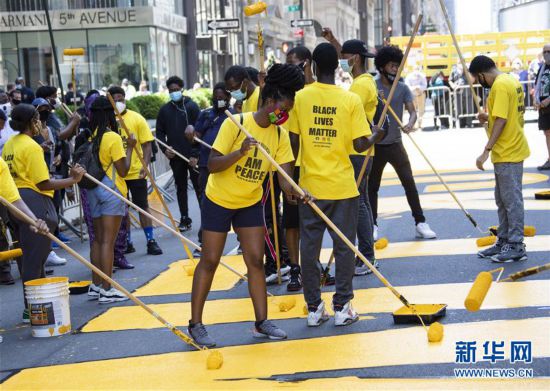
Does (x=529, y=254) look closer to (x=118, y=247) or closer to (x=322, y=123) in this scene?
(x=322, y=123)

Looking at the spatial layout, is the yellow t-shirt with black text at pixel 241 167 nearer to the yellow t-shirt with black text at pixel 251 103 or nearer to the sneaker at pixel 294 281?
the sneaker at pixel 294 281

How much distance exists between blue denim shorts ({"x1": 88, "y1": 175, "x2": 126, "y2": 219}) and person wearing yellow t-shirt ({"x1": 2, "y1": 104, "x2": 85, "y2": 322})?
70cm

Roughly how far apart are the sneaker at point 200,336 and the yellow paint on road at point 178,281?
2237 millimetres

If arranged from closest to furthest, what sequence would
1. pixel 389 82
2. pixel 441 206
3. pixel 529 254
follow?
pixel 529 254 < pixel 389 82 < pixel 441 206

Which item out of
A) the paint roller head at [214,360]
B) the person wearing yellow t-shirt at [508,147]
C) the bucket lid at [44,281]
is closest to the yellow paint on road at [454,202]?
the person wearing yellow t-shirt at [508,147]

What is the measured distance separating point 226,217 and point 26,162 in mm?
2177

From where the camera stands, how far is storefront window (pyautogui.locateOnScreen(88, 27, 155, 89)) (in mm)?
32938

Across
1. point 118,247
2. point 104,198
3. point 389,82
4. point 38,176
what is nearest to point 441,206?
point 389,82

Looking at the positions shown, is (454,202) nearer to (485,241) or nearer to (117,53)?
(485,241)

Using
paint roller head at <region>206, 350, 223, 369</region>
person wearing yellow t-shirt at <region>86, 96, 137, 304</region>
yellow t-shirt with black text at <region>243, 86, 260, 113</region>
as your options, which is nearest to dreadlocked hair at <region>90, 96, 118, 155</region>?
person wearing yellow t-shirt at <region>86, 96, 137, 304</region>

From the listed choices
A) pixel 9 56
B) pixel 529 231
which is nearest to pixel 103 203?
pixel 529 231

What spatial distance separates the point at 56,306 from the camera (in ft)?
26.2

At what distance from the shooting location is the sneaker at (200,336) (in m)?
7.14

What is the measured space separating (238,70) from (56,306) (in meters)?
3.02
